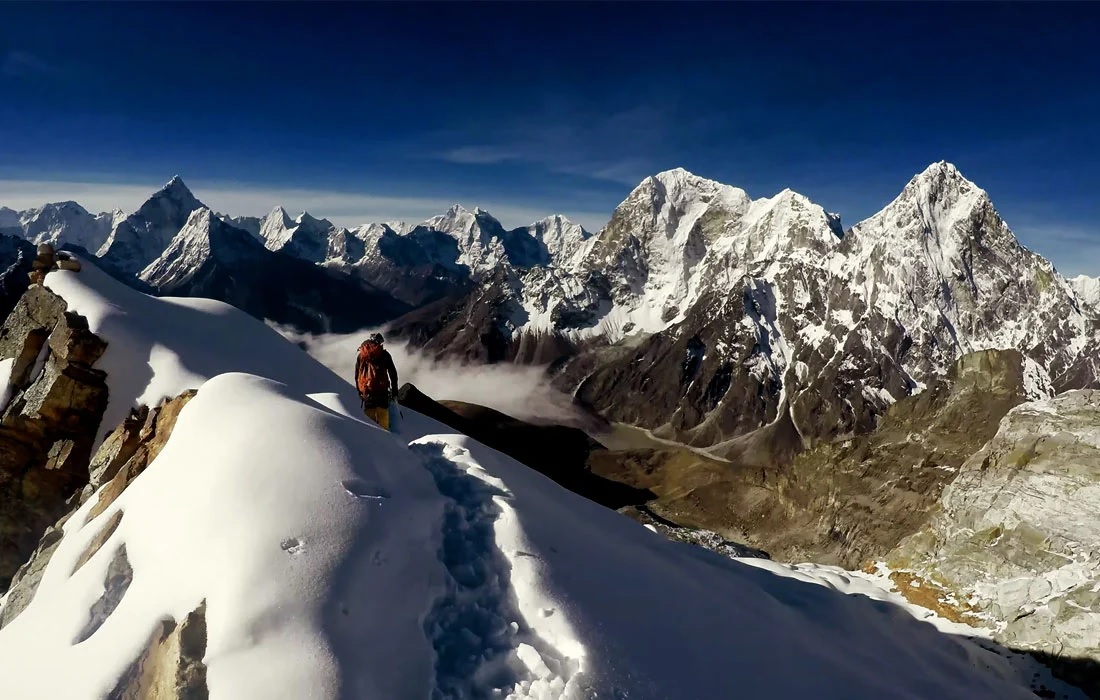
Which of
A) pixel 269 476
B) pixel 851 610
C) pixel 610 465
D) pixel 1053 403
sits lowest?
pixel 610 465

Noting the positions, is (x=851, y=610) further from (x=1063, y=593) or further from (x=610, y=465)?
(x=610, y=465)

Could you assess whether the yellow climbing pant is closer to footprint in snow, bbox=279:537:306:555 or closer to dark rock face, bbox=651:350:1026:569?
footprint in snow, bbox=279:537:306:555

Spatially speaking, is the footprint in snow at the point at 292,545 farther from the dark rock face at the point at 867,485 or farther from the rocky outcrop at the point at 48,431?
the dark rock face at the point at 867,485

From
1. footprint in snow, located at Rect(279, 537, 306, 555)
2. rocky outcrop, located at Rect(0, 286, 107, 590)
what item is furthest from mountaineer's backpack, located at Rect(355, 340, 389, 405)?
rocky outcrop, located at Rect(0, 286, 107, 590)

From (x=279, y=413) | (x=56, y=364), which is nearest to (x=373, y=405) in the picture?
(x=279, y=413)

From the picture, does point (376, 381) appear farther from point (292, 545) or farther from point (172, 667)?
point (172, 667)
